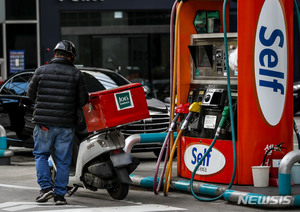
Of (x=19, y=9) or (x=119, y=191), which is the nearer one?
(x=119, y=191)

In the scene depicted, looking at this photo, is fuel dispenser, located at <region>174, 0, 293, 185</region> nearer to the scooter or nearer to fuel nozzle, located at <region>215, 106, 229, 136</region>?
fuel nozzle, located at <region>215, 106, 229, 136</region>

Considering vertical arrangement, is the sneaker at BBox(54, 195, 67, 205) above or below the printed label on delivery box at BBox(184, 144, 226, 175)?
below

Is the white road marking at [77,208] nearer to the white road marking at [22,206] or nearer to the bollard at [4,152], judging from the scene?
the white road marking at [22,206]

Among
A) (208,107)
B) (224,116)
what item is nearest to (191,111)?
(208,107)

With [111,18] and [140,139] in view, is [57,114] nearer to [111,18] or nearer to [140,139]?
[140,139]

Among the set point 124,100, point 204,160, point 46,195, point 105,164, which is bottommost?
point 46,195

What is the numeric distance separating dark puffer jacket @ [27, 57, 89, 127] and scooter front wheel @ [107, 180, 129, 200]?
2.93ft

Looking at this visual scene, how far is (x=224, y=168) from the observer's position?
8.66 m

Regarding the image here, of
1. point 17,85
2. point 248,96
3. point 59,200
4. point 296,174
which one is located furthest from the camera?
point 17,85

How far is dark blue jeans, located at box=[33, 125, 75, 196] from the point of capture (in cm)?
798

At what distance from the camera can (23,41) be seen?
24109 millimetres

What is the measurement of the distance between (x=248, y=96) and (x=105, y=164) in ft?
6.28

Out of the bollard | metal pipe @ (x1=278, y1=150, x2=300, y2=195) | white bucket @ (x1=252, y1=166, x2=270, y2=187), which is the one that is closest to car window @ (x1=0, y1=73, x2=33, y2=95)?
the bollard

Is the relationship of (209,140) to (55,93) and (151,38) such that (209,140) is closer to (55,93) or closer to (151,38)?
(55,93)
